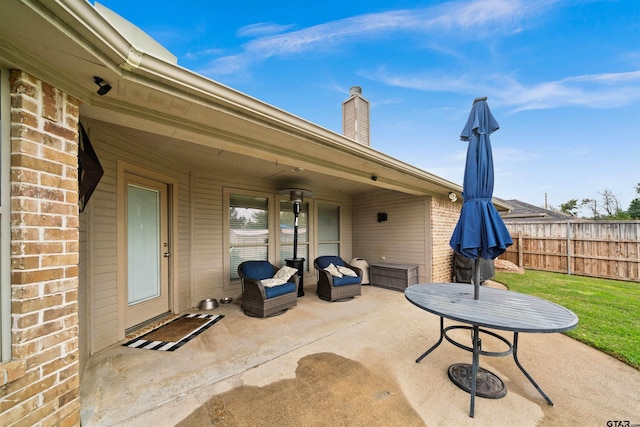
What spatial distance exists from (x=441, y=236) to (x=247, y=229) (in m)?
4.80

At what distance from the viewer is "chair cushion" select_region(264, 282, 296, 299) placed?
397 cm

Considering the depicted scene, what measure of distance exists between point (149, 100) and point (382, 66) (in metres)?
6.40

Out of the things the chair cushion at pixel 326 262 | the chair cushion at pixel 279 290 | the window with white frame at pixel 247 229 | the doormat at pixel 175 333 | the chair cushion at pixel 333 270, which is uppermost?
the window with white frame at pixel 247 229

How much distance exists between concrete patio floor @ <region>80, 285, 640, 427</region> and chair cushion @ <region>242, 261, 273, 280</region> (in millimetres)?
834

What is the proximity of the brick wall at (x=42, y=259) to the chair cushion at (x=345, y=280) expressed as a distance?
380 centimetres

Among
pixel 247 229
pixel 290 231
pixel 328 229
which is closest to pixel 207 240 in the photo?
→ pixel 247 229

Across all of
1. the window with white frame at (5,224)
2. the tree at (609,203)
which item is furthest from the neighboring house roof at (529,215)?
the window with white frame at (5,224)

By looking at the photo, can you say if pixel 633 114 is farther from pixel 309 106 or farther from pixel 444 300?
pixel 444 300

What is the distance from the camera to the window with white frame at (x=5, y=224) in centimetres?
125

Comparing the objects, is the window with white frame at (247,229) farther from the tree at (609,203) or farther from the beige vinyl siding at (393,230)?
the tree at (609,203)

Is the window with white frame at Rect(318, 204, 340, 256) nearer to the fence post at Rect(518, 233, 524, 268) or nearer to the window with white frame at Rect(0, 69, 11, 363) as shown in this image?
the window with white frame at Rect(0, 69, 11, 363)

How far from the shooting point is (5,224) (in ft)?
4.14

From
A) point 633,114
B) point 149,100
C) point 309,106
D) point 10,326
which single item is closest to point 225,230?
point 149,100

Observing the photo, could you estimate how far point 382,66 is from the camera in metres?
6.63
